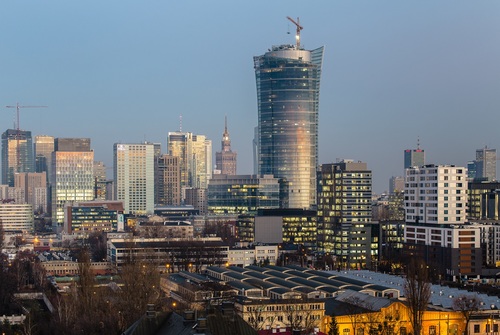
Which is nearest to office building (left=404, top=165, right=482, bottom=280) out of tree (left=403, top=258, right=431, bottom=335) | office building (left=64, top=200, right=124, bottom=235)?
tree (left=403, top=258, right=431, bottom=335)

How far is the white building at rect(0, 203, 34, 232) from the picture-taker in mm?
183000

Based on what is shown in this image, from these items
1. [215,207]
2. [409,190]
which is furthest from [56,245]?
[409,190]

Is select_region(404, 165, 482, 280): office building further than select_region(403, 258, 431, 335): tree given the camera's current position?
Yes

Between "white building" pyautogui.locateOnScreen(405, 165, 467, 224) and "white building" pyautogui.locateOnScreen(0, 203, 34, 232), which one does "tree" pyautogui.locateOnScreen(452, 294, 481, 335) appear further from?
"white building" pyautogui.locateOnScreen(0, 203, 34, 232)

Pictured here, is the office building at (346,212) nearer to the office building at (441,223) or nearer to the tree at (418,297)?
the office building at (441,223)

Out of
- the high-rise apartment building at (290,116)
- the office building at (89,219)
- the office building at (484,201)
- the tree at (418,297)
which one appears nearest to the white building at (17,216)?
the office building at (89,219)

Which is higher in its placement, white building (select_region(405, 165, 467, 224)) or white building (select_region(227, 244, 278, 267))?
white building (select_region(405, 165, 467, 224))

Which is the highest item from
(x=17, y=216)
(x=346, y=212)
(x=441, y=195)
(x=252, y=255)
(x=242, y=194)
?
(x=441, y=195)

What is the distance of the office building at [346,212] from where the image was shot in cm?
10706

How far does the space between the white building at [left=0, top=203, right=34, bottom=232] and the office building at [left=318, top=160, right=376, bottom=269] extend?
84.5 metres

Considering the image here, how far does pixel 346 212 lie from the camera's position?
110m

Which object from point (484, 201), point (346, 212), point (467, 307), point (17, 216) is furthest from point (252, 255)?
point (17, 216)

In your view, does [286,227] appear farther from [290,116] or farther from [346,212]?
[290,116]

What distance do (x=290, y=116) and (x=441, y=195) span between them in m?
81.1
